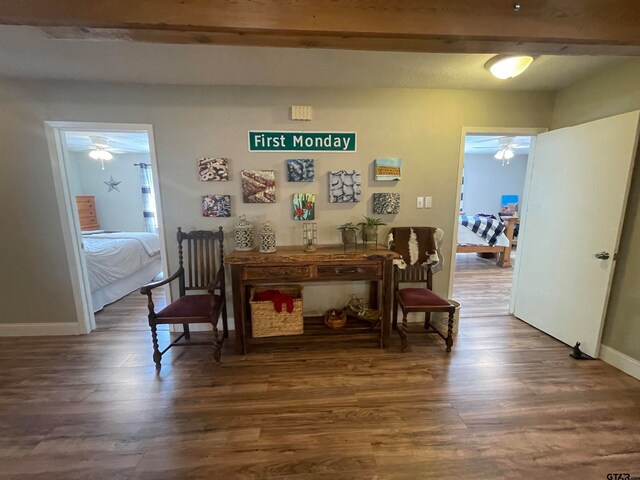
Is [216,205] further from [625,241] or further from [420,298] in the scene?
[625,241]

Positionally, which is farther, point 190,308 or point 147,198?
point 147,198

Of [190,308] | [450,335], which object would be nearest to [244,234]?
[190,308]

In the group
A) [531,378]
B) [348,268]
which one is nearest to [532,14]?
[348,268]

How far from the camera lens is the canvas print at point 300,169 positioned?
2.46m

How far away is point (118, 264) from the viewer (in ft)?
11.4

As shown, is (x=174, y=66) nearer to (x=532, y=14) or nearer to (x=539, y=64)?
(x=532, y=14)

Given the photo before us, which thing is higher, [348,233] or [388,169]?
[388,169]

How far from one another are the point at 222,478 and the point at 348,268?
148 centimetres

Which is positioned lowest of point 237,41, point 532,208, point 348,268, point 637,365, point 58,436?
point 58,436

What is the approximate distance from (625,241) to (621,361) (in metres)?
0.91

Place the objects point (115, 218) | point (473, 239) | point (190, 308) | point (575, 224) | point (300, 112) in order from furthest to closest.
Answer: point (115, 218) < point (473, 239) < point (300, 112) < point (575, 224) < point (190, 308)

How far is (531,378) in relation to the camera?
197cm

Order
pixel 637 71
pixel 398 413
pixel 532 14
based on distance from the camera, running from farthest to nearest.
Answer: pixel 637 71 < pixel 398 413 < pixel 532 14

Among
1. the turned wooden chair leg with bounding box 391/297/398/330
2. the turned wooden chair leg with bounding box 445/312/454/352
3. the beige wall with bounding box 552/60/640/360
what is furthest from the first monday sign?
the beige wall with bounding box 552/60/640/360
